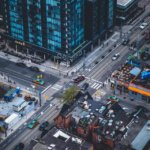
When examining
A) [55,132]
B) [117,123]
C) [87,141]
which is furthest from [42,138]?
[117,123]

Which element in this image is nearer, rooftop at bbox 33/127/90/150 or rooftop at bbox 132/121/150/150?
rooftop at bbox 33/127/90/150

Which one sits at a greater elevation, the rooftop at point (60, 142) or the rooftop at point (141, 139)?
the rooftop at point (60, 142)

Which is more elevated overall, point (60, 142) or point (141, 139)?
point (60, 142)

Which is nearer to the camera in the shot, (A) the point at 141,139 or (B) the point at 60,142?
(B) the point at 60,142

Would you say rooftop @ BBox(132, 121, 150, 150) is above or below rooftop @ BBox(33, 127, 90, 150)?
below

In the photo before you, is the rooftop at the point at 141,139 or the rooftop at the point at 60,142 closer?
the rooftop at the point at 60,142

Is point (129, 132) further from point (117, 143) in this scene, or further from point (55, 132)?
point (55, 132)

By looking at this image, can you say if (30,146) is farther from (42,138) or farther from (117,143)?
(117,143)

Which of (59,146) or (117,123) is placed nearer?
(59,146)
